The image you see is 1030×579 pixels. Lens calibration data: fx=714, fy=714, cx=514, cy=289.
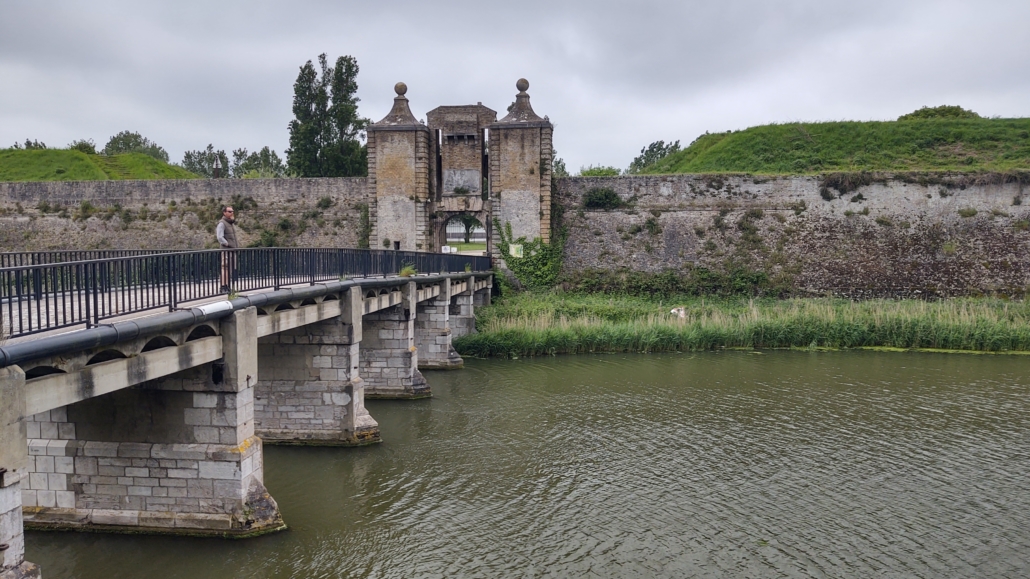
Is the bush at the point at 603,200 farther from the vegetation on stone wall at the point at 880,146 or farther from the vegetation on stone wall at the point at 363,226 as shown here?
the vegetation on stone wall at the point at 363,226

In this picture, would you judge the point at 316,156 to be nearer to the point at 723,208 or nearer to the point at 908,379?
the point at 723,208

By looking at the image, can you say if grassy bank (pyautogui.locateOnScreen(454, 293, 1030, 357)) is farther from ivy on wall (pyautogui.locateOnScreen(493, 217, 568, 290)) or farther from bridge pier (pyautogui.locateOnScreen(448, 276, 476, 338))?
ivy on wall (pyautogui.locateOnScreen(493, 217, 568, 290))

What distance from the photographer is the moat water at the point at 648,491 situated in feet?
26.6

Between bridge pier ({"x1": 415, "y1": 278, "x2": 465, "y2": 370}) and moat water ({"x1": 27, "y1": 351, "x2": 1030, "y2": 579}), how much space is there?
2483 mm

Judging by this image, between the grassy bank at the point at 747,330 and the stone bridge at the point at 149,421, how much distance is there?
10813mm

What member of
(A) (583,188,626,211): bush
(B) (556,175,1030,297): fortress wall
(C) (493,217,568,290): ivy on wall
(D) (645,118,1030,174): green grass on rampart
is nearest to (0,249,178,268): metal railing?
(C) (493,217,568,290): ivy on wall

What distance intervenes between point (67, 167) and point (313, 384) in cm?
3661

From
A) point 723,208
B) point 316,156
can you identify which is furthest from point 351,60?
point 723,208

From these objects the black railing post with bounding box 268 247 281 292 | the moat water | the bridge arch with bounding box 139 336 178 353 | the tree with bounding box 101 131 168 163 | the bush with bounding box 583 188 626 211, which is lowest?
the moat water

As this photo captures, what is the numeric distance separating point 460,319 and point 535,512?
532 inches

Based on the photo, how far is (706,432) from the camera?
13336mm

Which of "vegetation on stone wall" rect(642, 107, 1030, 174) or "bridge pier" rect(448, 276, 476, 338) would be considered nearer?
"bridge pier" rect(448, 276, 476, 338)

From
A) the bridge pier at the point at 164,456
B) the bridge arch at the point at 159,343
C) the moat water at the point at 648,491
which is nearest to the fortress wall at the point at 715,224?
the moat water at the point at 648,491

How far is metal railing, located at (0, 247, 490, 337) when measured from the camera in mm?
6320
